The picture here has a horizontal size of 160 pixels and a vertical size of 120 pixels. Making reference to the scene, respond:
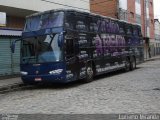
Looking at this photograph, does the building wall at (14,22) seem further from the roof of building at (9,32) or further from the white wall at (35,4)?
the white wall at (35,4)

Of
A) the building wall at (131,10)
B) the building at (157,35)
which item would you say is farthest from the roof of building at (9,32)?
the building at (157,35)

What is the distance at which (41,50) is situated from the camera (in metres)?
16.8

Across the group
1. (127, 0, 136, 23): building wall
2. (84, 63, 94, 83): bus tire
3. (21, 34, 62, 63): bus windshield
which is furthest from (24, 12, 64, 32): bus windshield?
(127, 0, 136, 23): building wall

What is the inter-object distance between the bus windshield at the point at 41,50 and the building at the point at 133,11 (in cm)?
2669

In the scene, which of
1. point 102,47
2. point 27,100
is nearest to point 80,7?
point 102,47

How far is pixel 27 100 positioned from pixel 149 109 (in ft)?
15.7

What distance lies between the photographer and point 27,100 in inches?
526

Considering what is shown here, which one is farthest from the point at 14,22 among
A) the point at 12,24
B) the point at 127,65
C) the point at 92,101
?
the point at 92,101

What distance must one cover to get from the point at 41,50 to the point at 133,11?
35695mm

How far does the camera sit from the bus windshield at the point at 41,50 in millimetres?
16484

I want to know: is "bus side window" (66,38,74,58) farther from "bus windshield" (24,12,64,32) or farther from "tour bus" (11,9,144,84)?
"bus windshield" (24,12,64,32)

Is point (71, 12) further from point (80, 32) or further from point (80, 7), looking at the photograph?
point (80, 7)

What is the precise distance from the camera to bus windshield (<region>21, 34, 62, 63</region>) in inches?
649

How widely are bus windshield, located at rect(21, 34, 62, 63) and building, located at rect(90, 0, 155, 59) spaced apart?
2669 cm
